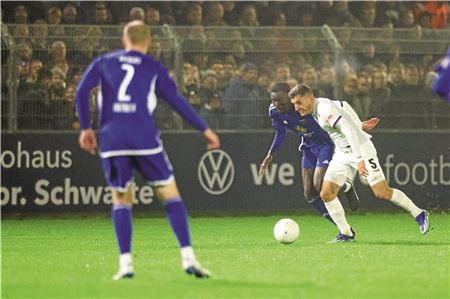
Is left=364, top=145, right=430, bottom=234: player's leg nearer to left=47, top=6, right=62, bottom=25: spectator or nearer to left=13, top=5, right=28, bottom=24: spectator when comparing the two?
left=47, top=6, right=62, bottom=25: spectator

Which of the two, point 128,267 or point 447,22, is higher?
point 447,22

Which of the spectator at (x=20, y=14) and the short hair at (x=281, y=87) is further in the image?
the spectator at (x=20, y=14)

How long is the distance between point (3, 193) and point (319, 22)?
7695 mm

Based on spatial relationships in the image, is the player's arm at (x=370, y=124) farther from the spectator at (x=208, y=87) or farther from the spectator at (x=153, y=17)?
the spectator at (x=153, y=17)

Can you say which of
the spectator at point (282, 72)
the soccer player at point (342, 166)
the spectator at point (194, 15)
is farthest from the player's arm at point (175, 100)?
the spectator at point (194, 15)

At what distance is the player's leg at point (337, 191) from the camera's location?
1558 centimetres

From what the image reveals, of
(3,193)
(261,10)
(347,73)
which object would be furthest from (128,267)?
(261,10)

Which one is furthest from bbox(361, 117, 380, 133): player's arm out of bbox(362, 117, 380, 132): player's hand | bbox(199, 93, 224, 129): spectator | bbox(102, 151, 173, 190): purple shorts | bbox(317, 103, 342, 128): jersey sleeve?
bbox(199, 93, 224, 129): spectator

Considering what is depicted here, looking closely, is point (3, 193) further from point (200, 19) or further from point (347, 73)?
point (347, 73)

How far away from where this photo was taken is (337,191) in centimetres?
1580

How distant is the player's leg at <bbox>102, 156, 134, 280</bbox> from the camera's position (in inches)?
426

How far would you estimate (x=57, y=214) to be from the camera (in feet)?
69.1

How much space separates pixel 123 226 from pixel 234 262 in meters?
2.04

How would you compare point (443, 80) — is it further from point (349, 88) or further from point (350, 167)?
point (349, 88)
